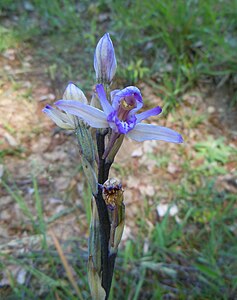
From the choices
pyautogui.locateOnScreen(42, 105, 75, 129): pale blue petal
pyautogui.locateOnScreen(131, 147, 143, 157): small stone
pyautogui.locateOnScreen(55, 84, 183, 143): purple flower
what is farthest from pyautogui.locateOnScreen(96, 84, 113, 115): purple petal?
pyautogui.locateOnScreen(131, 147, 143, 157): small stone

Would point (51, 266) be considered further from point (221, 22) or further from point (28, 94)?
point (221, 22)

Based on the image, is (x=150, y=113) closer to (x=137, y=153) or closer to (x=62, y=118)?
A: (x=62, y=118)

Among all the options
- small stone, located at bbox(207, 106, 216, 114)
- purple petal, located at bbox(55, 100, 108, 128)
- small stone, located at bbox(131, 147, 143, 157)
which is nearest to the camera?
purple petal, located at bbox(55, 100, 108, 128)

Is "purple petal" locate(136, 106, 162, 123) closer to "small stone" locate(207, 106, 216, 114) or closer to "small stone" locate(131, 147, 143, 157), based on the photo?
"small stone" locate(131, 147, 143, 157)

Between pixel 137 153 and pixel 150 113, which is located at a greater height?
pixel 150 113

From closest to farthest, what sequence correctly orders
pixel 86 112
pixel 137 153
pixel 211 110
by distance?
pixel 86 112 → pixel 137 153 → pixel 211 110

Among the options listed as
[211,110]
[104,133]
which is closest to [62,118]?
[104,133]

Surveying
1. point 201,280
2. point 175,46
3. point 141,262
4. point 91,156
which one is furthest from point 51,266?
point 175,46
